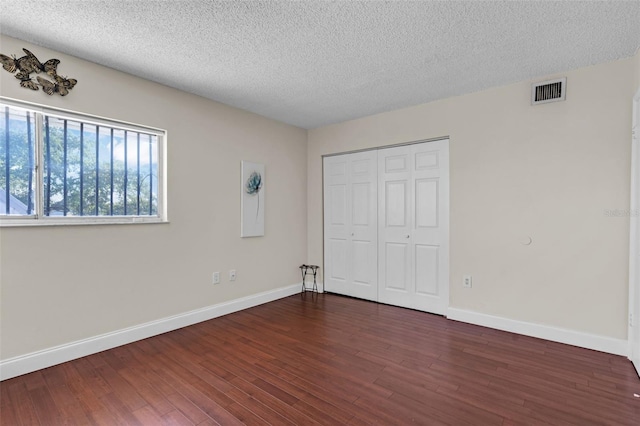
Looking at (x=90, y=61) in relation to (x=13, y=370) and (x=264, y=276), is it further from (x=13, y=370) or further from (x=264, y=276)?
(x=264, y=276)

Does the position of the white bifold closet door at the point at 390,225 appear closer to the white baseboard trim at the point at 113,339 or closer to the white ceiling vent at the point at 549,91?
the white ceiling vent at the point at 549,91

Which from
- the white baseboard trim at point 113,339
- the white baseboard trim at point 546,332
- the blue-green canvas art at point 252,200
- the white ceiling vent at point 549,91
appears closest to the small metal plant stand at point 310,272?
the white baseboard trim at point 113,339

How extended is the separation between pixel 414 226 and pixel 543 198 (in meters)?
1.35

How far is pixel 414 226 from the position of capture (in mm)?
3826

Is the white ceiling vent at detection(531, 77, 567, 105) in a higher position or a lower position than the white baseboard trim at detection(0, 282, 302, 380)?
higher

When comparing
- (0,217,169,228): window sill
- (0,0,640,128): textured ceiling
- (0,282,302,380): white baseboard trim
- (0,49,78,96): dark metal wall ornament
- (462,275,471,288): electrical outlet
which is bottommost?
(0,282,302,380): white baseboard trim

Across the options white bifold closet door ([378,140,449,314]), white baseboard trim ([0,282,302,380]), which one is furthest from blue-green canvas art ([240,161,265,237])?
white bifold closet door ([378,140,449,314])

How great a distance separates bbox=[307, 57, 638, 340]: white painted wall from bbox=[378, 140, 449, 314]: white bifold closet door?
16cm

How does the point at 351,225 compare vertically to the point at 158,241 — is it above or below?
above

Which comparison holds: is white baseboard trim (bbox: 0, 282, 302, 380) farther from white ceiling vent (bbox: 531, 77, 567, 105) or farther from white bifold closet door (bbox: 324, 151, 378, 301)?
white ceiling vent (bbox: 531, 77, 567, 105)

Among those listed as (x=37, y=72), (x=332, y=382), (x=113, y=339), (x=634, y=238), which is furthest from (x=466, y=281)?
(x=37, y=72)

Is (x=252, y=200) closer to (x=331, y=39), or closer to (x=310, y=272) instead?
(x=310, y=272)

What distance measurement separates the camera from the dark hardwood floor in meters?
1.85

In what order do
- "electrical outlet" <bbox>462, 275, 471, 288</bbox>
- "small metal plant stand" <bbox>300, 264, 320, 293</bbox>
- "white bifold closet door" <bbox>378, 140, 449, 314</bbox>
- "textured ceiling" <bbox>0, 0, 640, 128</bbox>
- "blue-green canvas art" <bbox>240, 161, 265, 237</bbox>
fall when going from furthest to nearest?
"small metal plant stand" <bbox>300, 264, 320, 293</bbox> → "blue-green canvas art" <bbox>240, 161, 265, 237</bbox> → "white bifold closet door" <bbox>378, 140, 449, 314</bbox> → "electrical outlet" <bbox>462, 275, 471, 288</bbox> → "textured ceiling" <bbox>0, 0, 640, 128</bbox>
